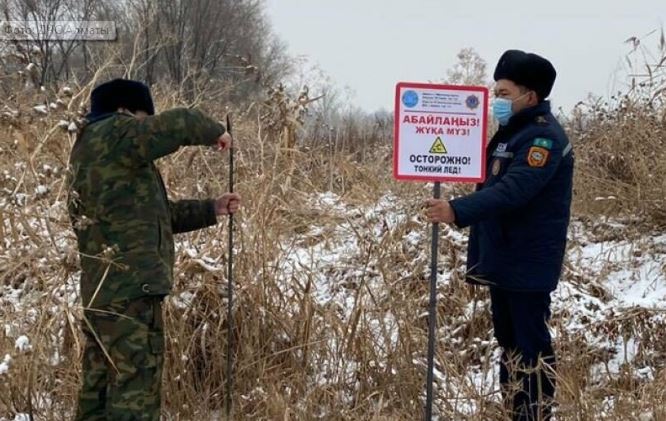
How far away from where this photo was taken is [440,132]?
9.77ft

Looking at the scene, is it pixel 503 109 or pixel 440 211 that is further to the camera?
pixel 503 109

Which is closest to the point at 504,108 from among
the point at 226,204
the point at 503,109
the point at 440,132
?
the point at 503,109

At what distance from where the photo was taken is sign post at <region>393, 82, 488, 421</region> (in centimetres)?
295

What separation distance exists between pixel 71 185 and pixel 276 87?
2.09m

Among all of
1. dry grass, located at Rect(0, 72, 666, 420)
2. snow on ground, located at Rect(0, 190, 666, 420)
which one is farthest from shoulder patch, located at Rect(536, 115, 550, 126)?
snow on ground, located at Rect(0, 190, 666, 420)

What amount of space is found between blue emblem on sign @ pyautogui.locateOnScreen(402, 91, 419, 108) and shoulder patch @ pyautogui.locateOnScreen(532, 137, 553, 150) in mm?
533

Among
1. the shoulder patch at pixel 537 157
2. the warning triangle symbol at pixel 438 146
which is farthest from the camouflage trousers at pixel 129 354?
the shoulder patch at pixel 537 157

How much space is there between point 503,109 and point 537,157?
300 millimetres

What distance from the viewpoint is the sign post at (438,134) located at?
9.66 feet

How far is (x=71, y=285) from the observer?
3936 millimetres

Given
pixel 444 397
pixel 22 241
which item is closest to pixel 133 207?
pixel 22 241

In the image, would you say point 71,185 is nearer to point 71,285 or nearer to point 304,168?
point 71,285

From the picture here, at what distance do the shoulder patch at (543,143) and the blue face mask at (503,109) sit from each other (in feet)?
0.69

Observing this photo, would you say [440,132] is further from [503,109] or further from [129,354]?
[129,354]
